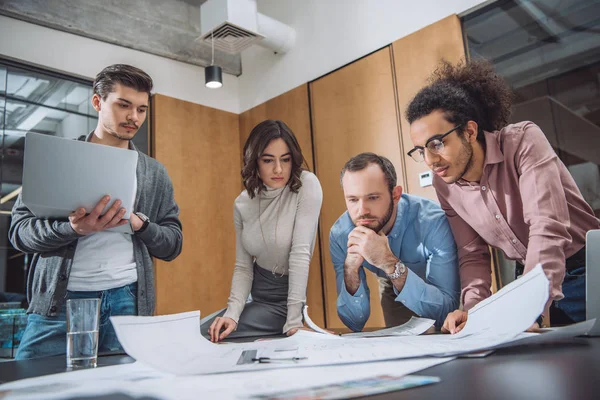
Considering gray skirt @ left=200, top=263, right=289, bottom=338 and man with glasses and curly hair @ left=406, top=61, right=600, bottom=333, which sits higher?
man with glasses and curly hair @ left=406, top=61, right=600, bottom=333

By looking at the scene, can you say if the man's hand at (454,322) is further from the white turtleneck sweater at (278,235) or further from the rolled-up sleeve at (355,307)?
the white turtleneck sweater at (278,235)

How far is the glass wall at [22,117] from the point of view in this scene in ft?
10.9

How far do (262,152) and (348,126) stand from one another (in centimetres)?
216

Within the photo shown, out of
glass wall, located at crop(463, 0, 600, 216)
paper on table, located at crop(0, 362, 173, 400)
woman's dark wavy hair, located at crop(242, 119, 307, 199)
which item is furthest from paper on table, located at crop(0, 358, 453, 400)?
glass wall, located at crop(463, 0, 600, 216)

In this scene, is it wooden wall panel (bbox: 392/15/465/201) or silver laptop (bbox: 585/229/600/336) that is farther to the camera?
wooden wall panel (bbox: 392/15/465/201)

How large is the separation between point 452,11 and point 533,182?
8.28ft

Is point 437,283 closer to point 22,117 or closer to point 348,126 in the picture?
point 348,126

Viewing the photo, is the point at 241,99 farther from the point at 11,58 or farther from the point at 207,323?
the point at 207,323

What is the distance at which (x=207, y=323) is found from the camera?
4.75 feet

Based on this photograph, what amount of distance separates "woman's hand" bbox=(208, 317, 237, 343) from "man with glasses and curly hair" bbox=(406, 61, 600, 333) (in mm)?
656

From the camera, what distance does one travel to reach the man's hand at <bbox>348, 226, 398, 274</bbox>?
129cm

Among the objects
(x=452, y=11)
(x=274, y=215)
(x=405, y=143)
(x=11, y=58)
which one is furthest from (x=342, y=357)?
(x=11, y=58)

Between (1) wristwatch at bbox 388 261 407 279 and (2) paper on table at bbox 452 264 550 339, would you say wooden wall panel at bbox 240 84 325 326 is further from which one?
(2) paper on table at bbox 452 264 550 339

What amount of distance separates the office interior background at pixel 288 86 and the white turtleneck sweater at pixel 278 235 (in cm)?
167
